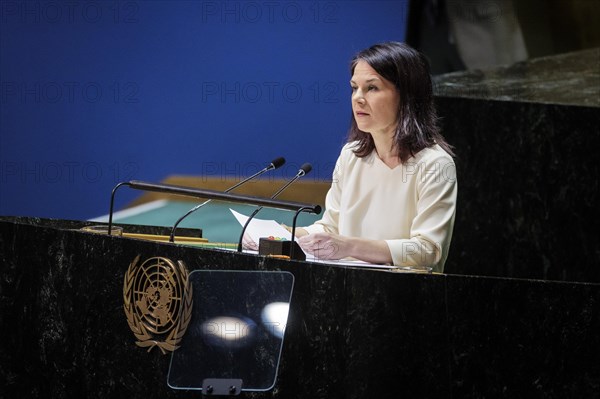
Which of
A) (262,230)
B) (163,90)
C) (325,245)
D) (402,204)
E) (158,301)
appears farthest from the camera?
(163,90)

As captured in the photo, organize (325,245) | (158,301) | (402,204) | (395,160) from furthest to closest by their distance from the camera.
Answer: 1. (395,160)
2. (402,204)
3. (325,245)
4. (158,301)

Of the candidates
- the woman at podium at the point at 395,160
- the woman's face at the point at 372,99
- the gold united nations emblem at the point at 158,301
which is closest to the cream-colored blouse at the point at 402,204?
the woman at podium at the point at 395,160

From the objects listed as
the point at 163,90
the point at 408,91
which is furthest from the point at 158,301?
the point at 163,90

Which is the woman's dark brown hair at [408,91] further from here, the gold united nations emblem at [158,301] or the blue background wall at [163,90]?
the blue background wall at [163,90]

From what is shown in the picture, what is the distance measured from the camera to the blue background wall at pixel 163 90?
5.02m

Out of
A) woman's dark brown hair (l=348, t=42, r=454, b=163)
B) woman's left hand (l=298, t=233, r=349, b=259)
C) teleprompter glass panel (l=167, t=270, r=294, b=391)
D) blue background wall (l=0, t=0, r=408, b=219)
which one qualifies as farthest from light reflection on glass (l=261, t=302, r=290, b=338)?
blue background wall (l=0, t=0, r=408, b=219)

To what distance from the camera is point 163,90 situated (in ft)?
16.9

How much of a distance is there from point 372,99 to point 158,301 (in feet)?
4.10

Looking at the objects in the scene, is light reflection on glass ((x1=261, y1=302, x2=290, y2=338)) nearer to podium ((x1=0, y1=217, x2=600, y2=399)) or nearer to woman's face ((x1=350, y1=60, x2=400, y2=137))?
podium ((x1=0, y1=217, x2=600, y2=399))

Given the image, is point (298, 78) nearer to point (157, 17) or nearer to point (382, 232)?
point (157, 17)

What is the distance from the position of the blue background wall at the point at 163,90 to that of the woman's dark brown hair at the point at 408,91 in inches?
60.3

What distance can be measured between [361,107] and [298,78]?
5.51 feet

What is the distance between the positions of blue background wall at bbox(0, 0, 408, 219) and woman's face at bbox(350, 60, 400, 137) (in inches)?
61.1

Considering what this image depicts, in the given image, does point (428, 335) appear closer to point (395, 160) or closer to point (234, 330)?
point (234, 330)
